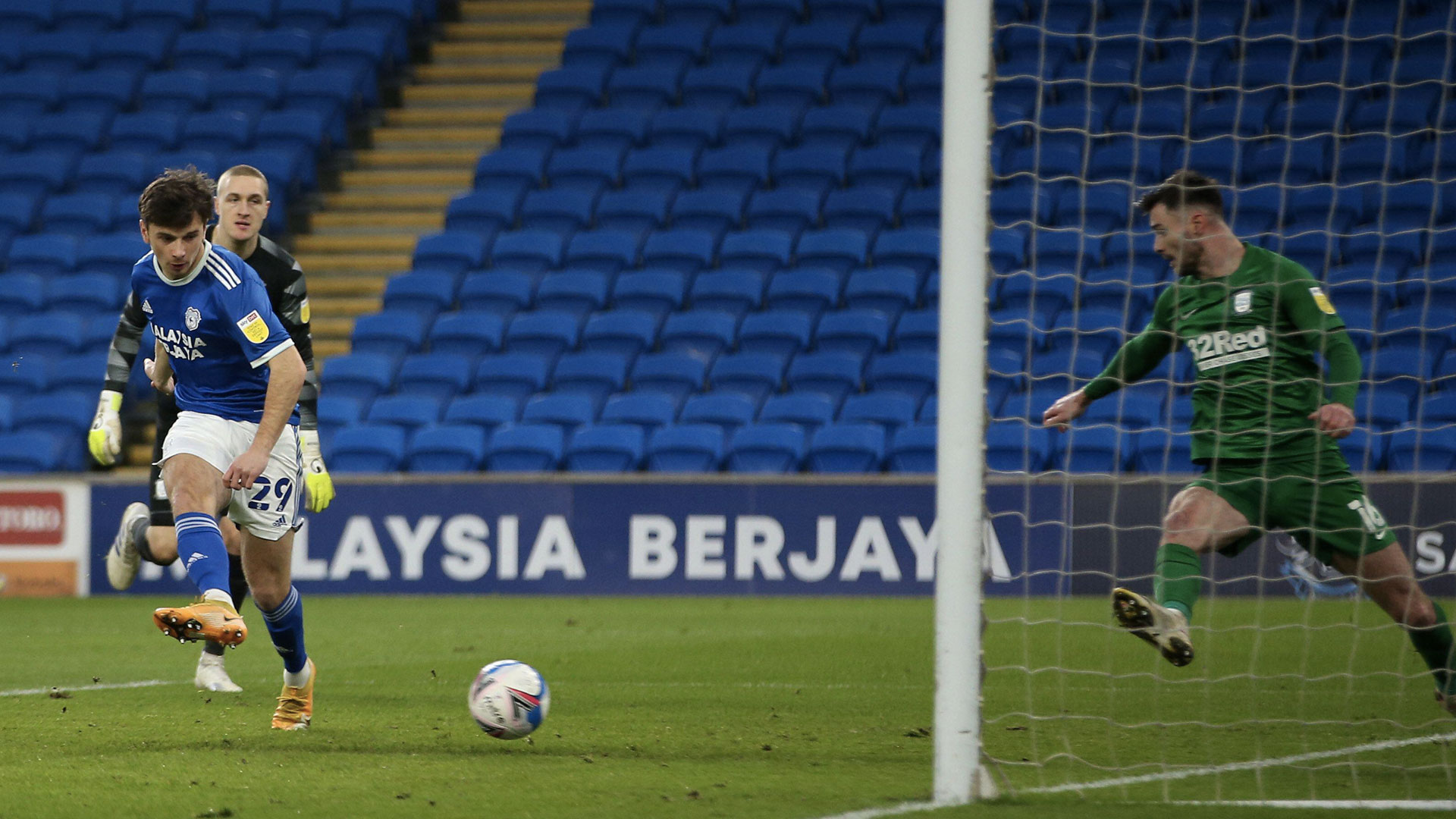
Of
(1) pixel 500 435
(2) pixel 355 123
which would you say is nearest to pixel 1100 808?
(1) pixel 500 435

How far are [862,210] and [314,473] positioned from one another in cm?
897

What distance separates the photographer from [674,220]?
1455 cm

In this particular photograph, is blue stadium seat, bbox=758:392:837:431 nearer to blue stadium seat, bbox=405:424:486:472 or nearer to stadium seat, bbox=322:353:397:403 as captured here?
blue stadium seat, bbox=405:424:486:472

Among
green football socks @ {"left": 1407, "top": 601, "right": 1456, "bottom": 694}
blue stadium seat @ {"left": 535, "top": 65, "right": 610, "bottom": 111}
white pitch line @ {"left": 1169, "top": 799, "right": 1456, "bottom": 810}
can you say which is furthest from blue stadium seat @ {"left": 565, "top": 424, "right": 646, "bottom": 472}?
white pitch line @ {"left": 1169, "top": 799, "right": 1456, "bottom": 810}

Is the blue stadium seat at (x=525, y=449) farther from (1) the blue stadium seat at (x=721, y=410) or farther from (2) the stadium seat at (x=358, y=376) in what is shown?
(2) the stadium seat at (x=358, y=376)

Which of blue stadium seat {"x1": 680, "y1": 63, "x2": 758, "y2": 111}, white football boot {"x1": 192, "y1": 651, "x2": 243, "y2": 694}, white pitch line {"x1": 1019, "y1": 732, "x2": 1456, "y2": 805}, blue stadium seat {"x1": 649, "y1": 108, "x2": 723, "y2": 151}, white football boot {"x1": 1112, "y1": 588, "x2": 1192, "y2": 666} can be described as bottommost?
white football boot {"x1": 192, "y1": 651, "x2": 243, "y2": 694}

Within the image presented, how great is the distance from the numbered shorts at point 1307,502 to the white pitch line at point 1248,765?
23.2 inches

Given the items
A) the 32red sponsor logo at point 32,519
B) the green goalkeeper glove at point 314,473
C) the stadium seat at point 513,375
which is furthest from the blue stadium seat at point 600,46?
the green goalkeeper glove at point 314,473

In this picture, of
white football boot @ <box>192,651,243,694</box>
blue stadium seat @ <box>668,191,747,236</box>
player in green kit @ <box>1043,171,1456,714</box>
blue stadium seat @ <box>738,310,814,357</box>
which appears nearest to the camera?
player in green kit @ <box>1043,171,1456,714</box>

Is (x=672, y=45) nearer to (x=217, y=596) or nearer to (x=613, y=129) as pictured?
(x=613, y=129)

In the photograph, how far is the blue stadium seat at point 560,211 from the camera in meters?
14.8

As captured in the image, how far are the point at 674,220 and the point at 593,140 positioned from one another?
5.33 ft

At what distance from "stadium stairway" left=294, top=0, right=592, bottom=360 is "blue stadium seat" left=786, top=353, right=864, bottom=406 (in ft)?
14.3

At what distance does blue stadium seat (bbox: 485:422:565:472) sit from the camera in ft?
39.9
